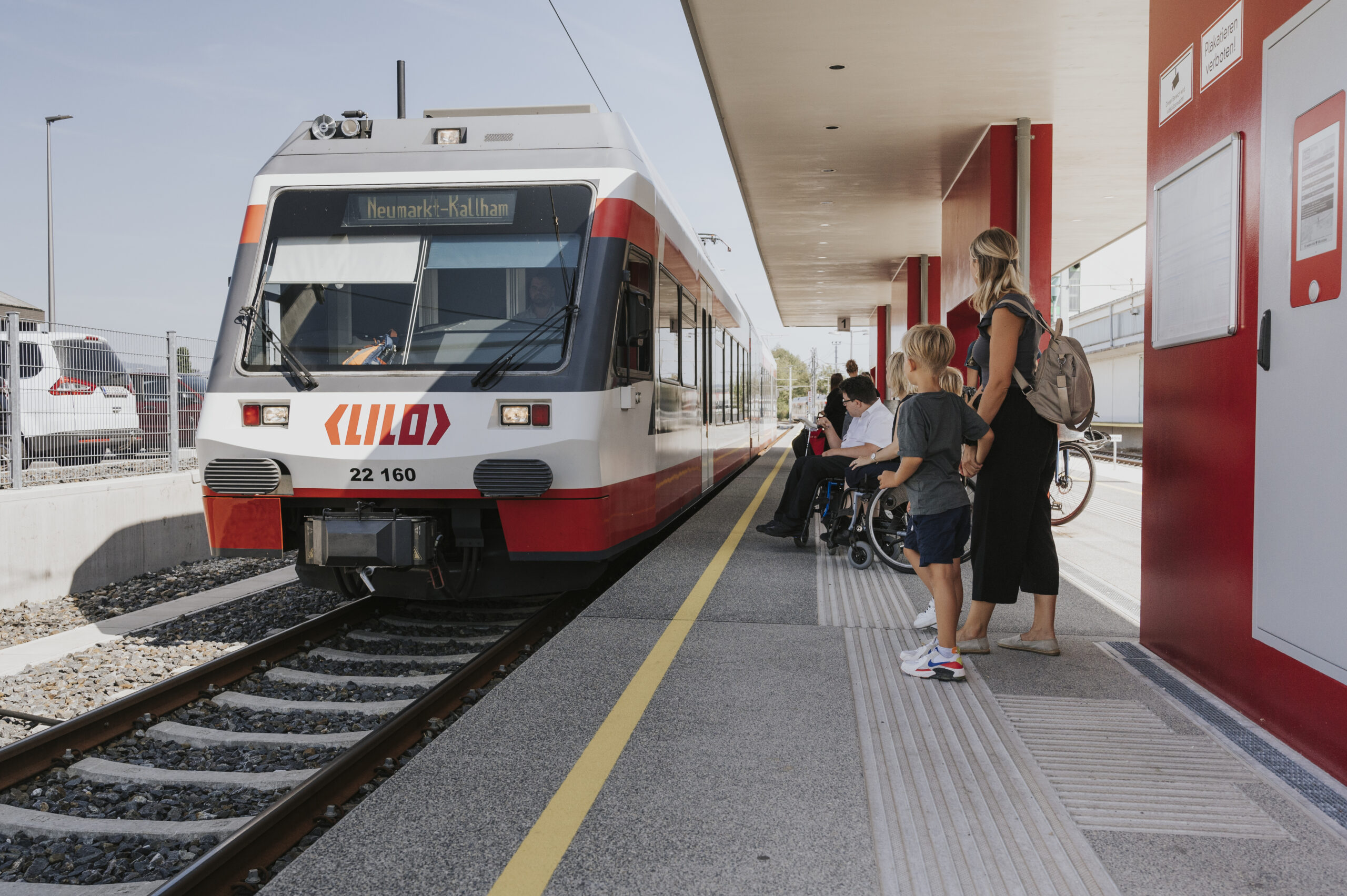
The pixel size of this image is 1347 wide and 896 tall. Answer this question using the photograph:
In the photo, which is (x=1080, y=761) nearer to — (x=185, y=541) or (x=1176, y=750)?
(x=1176, y=750)

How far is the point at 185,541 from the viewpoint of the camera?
9.51m

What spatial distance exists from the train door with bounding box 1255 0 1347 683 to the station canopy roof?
6113 mm

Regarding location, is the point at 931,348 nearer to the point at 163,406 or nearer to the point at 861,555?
the point at 861,555

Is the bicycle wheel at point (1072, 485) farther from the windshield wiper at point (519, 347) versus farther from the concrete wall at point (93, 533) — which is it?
the concrete wall at point (93, 533)

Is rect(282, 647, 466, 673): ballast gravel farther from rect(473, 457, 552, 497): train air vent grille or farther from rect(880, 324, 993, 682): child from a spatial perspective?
rect(880, 324, 993, 682): child

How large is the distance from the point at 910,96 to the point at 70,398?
9.03 metres

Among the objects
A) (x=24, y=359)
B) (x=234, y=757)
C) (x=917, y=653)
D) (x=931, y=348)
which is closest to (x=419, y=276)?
(x=234, y=757)

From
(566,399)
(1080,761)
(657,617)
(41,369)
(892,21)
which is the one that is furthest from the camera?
(892,21)

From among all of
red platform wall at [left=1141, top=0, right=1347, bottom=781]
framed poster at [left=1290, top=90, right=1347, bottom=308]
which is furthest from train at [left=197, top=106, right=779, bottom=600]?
framed poster at [left=1290, top=90, right=1347, bottom=308]

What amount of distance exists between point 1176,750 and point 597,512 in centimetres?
329

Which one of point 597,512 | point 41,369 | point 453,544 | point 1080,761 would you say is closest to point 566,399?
point 597,512

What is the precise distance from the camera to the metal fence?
8.05 meters

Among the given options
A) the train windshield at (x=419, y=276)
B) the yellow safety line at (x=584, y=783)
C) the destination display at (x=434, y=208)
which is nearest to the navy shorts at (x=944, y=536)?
the yellow safety line at (x=584, y=783)

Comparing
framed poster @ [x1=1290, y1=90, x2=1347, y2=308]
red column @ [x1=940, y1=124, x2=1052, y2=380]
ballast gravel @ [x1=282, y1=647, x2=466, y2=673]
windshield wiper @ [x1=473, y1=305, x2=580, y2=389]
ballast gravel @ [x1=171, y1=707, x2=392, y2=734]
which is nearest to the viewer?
framed poster @ [x1=1290, y1=90, x2=1347, y2=308]
